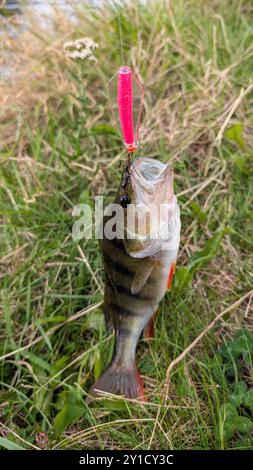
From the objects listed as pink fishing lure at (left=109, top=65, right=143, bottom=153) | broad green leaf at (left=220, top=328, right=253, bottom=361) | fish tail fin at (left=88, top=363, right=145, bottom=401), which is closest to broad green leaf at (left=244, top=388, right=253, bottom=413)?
broad green leaf at (left=220, top=328, right=253, bottom=361)

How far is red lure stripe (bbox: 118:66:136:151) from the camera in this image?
184cm

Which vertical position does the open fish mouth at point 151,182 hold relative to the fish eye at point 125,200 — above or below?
above

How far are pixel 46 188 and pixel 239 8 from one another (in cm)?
173

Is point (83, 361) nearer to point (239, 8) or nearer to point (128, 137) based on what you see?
point (128, 137)

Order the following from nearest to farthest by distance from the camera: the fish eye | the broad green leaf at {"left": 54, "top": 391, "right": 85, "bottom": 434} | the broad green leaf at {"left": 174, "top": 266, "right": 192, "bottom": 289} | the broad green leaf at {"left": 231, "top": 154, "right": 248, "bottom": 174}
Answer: the fish eye
the broad green leaf at {"left": 54, "top": 391, "right": 85, "bottom": 434}
the broad green leaf at {"left": 174, "top": 266, "right": 192, "bottom": 289}
the broad green leaf at {"left": 231, "top": 154, "right": 248, "bottom": 174}

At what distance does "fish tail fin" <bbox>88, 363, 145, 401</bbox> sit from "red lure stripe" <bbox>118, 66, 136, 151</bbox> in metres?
0.86

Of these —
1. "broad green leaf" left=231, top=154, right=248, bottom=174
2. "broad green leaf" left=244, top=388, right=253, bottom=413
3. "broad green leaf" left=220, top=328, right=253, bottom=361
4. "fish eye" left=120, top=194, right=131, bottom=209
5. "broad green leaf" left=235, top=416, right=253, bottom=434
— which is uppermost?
"fish eye" left=120, top=194, right=131, bottom=209

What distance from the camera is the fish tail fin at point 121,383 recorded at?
7.40ft

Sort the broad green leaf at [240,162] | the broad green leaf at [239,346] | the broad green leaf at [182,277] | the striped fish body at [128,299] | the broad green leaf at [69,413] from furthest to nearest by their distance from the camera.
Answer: the broad green leaf at [240,162], the broad green leaf at [182,277], the broad green leaf at [239,346], the broad green leaf at [69,413], the striped fish body at [128,299]

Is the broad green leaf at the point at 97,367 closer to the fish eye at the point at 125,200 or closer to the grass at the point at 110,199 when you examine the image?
the grass at the point at 110,199

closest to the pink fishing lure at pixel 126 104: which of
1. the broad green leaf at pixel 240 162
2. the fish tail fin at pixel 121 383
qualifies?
the fish tail fin at pixel 121 383

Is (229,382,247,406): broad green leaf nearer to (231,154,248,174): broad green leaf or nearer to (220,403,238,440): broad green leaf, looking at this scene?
(220,403,238,440): broad green leaf

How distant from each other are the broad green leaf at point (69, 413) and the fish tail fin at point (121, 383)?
9 centimetres

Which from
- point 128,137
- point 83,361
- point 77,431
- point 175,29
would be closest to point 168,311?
point 83,361
